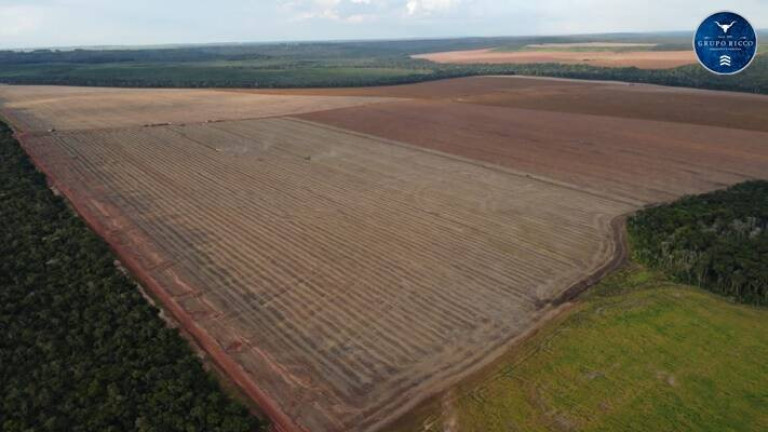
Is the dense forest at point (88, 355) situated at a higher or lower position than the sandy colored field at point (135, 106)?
lower

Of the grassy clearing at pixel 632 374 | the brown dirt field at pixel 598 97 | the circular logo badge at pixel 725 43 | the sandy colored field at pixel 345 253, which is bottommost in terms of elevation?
the grassy clearing at pixel 632 374

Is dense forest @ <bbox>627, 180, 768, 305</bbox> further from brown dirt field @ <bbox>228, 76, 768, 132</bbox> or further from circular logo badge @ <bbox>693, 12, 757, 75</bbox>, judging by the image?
brown dirt field @ <bbox>228, 76, 768, 132</bbox>

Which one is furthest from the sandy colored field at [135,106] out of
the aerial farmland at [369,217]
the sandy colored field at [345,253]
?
the sandy colored field at [345,253]

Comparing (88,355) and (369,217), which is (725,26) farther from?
(88,355)

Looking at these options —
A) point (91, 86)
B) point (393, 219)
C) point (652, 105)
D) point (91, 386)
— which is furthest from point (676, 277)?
point (91, 86)

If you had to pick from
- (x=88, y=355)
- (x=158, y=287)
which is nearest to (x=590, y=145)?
(x=158, y=287)

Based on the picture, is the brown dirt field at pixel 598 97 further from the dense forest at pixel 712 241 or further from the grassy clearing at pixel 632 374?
the grassy clearing at pixel 632 374

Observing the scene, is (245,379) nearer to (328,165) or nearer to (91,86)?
(328,165)
